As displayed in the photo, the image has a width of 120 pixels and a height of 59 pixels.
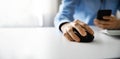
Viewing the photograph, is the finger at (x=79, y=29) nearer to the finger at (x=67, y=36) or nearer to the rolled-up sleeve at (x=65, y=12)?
the finger at (x=67, y=36)

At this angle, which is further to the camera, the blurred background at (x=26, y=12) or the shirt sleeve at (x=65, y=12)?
the blurred background at (x=26, y=12)

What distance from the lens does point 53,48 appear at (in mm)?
684

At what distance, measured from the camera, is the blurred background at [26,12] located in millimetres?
1917

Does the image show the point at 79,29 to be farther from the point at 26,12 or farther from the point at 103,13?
the point at 26,12

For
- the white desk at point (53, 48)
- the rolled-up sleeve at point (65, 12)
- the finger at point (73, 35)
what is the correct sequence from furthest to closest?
the rolled-up sleeve at point (65, 12) < the finger at point (73, 35) < the white desk at point (53, 48)

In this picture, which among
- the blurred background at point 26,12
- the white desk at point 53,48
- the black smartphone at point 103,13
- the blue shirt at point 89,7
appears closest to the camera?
the white desk at point 53,48

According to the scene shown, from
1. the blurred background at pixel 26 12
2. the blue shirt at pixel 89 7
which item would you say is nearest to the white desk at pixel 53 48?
the blue shirt at pixel 89 7

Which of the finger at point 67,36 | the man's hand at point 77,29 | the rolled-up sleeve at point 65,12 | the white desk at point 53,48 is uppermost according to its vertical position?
the rolled-up sleeve at point 65,12

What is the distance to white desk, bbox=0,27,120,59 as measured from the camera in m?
0.61

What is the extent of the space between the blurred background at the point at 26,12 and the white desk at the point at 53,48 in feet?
3.58

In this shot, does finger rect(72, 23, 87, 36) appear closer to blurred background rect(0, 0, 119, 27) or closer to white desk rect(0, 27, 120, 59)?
white desk rect(0, 27, 120, 59)

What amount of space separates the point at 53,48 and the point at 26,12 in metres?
1.33

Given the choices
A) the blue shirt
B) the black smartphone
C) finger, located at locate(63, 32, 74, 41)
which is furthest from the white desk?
the blue shirt

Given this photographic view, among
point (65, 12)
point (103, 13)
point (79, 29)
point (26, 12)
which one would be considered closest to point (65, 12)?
point (65, 12)
